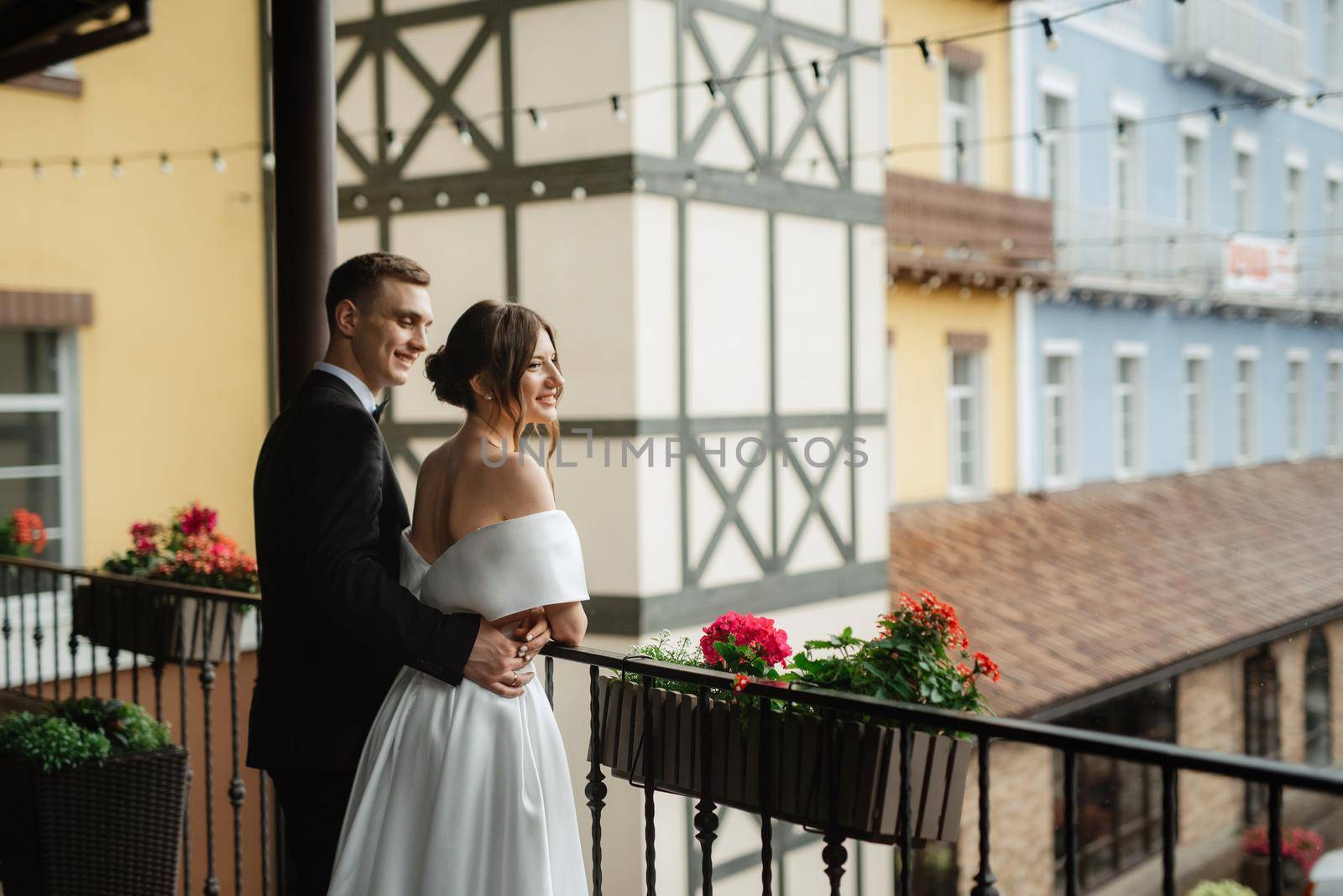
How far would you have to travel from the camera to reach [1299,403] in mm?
16203

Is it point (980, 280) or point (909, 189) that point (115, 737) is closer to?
point (909, 189)

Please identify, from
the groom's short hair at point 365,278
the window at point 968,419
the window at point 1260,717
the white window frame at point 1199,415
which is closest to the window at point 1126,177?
the white window frame at point 1199,415

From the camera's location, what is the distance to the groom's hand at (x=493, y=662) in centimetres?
192

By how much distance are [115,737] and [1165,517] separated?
36.6 feet

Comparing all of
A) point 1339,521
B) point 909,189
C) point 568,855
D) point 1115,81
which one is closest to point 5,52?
point 568,855

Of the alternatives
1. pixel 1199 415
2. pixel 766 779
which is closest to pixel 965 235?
pixel 1199 415

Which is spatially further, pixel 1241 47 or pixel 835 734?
pixel 1241 47

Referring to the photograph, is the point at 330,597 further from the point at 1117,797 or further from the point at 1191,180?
the point at 1191,180

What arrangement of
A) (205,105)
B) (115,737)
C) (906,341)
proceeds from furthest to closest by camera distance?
1. (906,341)
2. (205,105)
3. (115,737)

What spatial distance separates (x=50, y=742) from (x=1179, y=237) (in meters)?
11.7

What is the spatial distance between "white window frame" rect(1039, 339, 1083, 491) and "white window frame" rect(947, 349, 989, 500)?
3.28 feet

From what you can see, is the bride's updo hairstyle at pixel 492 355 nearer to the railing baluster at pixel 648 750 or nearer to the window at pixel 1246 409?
the railing baluster at pixel 648 750

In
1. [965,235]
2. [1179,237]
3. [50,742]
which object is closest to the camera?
[50,742]

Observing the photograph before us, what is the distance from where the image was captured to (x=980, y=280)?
10.2 metres
